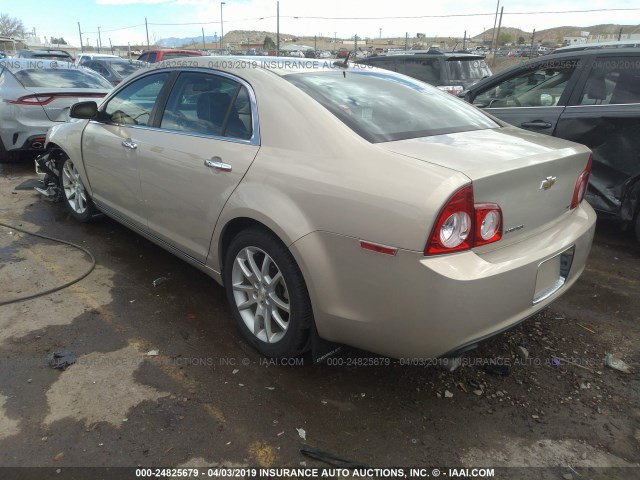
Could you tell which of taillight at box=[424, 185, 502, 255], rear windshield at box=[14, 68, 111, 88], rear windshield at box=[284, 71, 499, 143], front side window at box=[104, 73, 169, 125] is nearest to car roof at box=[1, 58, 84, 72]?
rear windshield at box=[14, 68, 111, 88]

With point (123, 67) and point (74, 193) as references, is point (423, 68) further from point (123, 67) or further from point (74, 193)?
point (123, 67)

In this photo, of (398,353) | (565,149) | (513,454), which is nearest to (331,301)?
(398,353)

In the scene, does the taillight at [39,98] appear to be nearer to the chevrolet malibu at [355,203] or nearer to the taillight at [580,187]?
the chevrolet malibu at [355,203]

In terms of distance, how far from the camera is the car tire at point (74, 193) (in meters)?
4.68

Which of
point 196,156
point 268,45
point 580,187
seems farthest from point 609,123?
point 268,45

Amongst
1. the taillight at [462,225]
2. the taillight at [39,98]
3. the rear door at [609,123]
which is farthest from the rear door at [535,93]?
the taillight at [39,98]

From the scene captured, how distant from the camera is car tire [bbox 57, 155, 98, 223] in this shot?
4680 mm

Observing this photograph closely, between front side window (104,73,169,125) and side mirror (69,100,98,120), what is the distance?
0.10 metres

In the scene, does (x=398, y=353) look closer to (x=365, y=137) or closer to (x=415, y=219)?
(x=415, y=219)

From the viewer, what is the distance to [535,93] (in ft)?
16.2

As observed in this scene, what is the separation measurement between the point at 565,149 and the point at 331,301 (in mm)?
1508

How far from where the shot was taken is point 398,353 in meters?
2.22

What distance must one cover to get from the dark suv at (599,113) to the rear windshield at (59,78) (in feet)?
20.5

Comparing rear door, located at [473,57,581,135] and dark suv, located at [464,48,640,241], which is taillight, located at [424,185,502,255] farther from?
rear door, located at [473,57,581,135]
